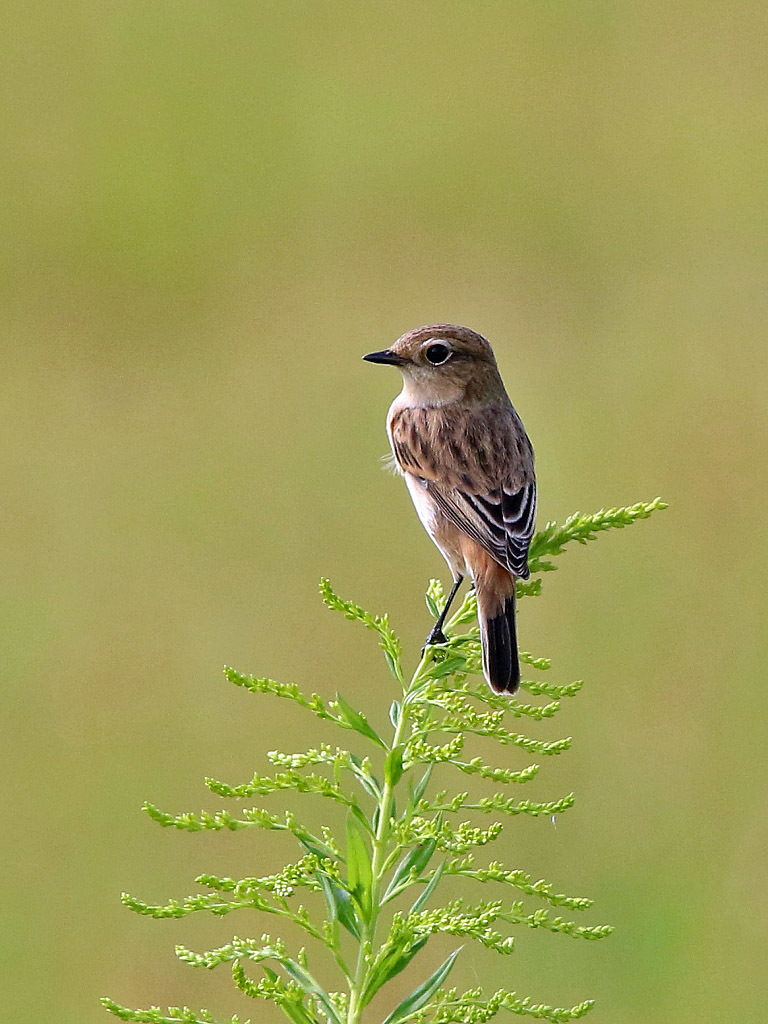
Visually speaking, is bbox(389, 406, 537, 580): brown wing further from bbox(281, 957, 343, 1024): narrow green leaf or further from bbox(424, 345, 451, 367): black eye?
bbox(281, 957, 343, 1024): narrow green leaf

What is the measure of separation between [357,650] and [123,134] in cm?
944

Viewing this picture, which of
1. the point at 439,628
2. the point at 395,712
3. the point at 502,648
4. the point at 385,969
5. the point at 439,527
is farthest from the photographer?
the point at 439,527

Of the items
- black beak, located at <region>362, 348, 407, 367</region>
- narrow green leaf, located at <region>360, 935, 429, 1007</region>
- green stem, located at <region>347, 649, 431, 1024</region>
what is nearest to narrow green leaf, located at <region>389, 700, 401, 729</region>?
green stem, located at <region>347, 649, 431, 1024</region>

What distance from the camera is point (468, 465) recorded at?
15.8 feet

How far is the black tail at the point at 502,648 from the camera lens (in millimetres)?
3109

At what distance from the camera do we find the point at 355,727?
212 centimetres

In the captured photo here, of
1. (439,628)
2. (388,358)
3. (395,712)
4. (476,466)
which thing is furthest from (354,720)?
(388,358)

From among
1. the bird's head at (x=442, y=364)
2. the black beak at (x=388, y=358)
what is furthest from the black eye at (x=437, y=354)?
the black beak at (x=388, y=358)

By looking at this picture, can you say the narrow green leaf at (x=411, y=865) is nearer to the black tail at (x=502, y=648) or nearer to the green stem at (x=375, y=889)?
the green stem at (x=375, y=889)

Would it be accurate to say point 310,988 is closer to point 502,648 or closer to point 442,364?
point 502,648

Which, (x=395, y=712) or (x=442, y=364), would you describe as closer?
(x=395, y=712)

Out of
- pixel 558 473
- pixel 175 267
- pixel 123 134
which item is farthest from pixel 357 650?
pixel 123 134

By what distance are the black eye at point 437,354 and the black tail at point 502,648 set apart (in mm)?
1576

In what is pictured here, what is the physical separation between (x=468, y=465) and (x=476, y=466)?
3 cm
